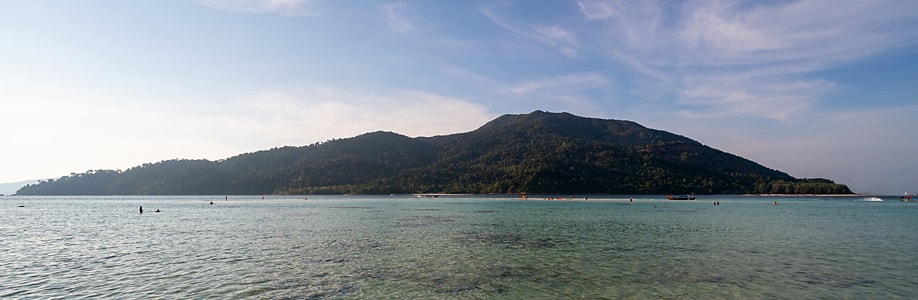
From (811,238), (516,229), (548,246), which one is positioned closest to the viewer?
(548,246)

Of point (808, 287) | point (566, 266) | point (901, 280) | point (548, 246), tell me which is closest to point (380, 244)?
point (548, 246)

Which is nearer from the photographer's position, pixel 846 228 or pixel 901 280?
pixel 901 280

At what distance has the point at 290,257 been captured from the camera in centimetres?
2981

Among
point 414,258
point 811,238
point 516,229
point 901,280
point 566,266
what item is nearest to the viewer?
point 901,280

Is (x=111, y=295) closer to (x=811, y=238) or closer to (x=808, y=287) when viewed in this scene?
(x=808, y=287)

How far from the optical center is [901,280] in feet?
74.4

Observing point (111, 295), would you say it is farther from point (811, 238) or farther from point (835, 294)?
point (811, 238)

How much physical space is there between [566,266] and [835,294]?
11.6 metres

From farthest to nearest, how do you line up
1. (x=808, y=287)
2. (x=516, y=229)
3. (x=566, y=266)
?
(x=516, y=229) < (x=566, y=266) < (x=808, y=287)

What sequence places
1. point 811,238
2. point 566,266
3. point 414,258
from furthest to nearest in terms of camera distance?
point 811,238, point 414,258, point 566,266

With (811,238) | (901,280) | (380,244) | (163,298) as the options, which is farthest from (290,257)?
(811,238)

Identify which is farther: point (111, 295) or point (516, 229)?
point (516, 229)

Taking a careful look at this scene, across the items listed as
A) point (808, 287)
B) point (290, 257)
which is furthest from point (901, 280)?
point (290, 257)

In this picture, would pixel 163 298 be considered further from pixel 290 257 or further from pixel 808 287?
pixel 808 287
